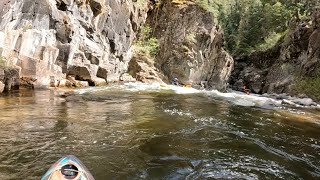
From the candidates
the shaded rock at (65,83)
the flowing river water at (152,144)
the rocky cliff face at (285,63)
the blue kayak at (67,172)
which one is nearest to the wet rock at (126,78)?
the shaded rock at (65,83)

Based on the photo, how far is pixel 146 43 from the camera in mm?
32125

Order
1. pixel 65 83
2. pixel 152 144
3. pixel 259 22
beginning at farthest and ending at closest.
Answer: pixel 259 22 < pixel 65 83 < pixel 152 144

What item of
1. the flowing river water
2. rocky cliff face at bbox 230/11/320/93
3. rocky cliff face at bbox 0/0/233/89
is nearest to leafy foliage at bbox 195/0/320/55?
rocky cliff face at bbox 230/11/320/93

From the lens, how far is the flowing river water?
4992 millimetres

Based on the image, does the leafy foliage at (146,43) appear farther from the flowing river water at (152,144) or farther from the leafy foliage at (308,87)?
the flowing river water at (152,144)

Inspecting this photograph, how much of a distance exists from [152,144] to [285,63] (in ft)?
92.2

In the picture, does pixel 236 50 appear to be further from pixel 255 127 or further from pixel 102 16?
pixel 255 127

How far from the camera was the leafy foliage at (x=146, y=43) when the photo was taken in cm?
3103

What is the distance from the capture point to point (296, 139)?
7.84 metres

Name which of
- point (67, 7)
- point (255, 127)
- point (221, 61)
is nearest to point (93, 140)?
point (255, 127)

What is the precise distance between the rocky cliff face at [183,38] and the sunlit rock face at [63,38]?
622 cm

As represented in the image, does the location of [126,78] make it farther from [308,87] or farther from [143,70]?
[308,87]

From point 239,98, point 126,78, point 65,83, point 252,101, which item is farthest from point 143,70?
point 252,101

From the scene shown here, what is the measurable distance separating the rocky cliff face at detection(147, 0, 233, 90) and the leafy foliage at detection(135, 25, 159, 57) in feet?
2.13
